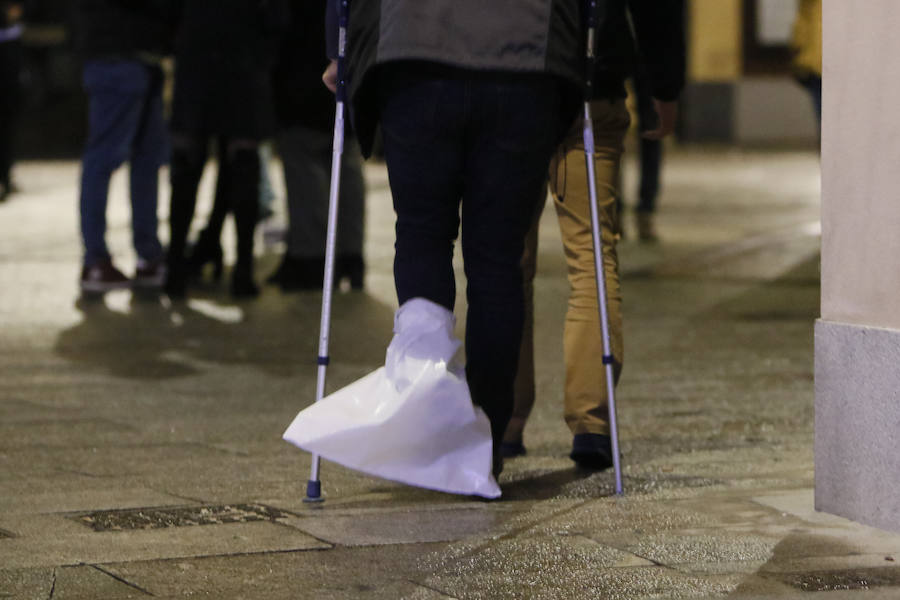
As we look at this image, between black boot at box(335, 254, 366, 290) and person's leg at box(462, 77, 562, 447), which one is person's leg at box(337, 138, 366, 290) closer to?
black boot at box(335, 254, 366, 290)

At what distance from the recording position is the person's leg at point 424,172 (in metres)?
4.27

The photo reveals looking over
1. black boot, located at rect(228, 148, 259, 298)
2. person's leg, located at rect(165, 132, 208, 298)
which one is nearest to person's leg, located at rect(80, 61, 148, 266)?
person's leg, located at rect(165, 132, 208, 298)

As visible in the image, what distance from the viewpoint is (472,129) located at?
430 centimetres

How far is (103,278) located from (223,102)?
131 cm

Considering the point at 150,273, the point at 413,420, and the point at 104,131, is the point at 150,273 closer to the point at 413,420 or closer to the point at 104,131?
the point at 104,131

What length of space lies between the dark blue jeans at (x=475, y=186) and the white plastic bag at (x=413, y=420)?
0.15 meters

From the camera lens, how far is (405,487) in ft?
→ 15.2

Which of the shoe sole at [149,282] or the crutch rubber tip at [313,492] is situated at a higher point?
the crutch rubber tip at [313,492]

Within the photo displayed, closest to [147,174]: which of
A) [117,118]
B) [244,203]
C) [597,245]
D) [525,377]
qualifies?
[117,118]

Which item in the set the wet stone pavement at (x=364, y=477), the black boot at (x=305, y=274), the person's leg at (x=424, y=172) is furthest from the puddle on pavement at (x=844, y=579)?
the black boot at (x=305, y=274)

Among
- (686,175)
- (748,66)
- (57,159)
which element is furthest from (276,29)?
(748,66)

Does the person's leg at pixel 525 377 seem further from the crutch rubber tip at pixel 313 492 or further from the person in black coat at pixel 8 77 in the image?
the person in black coat at pixel 8 77

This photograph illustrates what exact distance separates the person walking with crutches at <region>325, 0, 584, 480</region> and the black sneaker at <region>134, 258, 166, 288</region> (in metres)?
5.04

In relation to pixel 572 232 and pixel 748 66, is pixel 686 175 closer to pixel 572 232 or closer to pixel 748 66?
pixel 748 66
